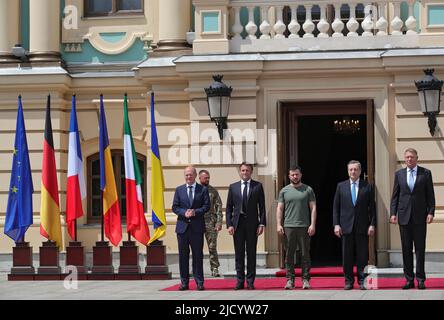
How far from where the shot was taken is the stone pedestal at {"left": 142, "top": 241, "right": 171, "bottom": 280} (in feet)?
59.7

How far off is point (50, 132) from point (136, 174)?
1.61 meters

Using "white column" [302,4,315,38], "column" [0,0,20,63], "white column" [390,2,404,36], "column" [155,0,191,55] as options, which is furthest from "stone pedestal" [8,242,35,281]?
"white column" [390,2,404,36]

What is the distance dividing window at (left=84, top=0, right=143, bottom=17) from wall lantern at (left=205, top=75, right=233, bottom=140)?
3035mm

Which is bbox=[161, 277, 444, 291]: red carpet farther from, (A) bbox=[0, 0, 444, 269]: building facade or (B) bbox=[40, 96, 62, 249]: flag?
(B) bbox=[40, 96, 62, 249]: flag

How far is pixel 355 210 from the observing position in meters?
16.0

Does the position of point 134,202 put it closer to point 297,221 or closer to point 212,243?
point 212,243

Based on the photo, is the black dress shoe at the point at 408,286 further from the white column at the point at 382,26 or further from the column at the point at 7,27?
the column at the point at 7,27

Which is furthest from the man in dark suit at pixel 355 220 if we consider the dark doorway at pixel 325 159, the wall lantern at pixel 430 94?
the dark doorway at pixel 325 159

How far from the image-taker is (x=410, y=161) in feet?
51.9

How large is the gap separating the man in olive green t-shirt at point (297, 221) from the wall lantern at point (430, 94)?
326 centimetres

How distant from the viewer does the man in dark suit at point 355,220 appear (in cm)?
1592

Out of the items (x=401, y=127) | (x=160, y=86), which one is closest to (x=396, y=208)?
(x=401, y=127)

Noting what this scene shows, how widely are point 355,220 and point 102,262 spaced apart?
456 cm
